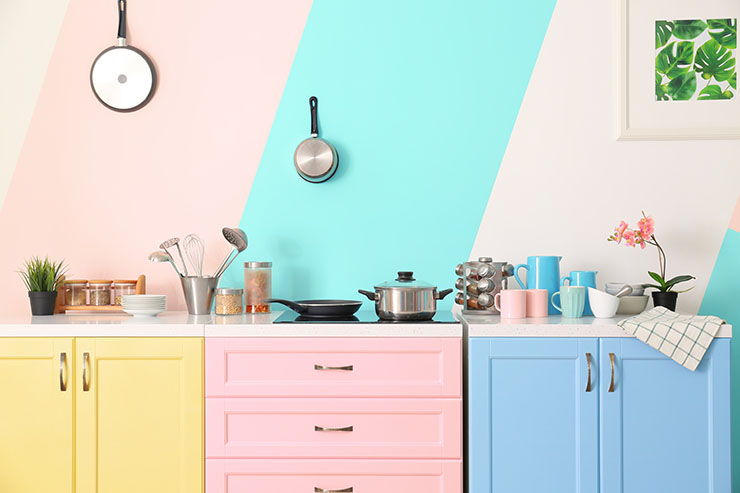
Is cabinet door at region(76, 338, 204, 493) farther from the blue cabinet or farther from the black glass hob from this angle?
the blue cabinet

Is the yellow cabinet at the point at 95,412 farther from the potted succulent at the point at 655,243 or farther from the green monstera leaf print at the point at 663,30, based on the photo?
the green monstera leaf print at the point at 663,30

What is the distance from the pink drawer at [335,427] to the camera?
2043mm

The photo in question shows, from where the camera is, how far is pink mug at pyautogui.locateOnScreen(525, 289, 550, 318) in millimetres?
2227

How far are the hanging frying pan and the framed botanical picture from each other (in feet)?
6.75

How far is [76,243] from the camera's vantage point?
265 cm

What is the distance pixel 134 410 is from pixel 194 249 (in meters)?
0.79

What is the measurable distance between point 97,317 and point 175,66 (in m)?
1.14

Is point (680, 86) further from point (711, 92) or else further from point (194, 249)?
point (194, 249)

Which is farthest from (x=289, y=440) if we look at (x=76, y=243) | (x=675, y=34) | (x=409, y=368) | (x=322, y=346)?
(x=675, y=34)

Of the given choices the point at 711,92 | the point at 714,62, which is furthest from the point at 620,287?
the point at 714,62

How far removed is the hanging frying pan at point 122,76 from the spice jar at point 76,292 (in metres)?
0.78

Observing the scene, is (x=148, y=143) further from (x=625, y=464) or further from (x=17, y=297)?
(x=625, y=464)

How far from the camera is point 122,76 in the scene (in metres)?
2.62

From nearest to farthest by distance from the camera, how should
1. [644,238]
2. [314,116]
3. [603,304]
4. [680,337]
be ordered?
[680,337]
[603,304]
[644,238]
[314,116]
